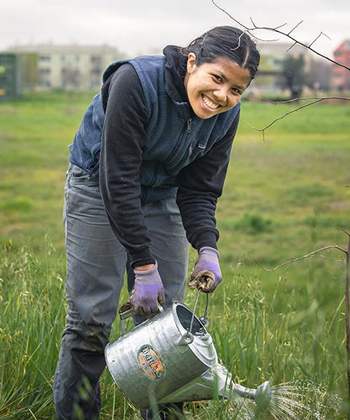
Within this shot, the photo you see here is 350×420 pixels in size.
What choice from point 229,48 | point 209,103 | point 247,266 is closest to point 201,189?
point 209,103

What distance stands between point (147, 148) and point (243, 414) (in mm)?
921

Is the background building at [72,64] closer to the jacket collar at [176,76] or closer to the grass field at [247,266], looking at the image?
the grass field at [247,266]

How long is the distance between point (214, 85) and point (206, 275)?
65 cm

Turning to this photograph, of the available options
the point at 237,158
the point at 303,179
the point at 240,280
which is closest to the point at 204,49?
the point at 240,280

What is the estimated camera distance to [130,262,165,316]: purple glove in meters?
2.81

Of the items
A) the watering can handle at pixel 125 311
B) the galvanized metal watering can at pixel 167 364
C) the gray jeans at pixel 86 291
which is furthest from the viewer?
the gray jeans at pixel 86 291

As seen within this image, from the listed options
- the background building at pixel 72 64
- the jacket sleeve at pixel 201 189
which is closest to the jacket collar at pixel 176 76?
the jacket sleeve at pixel 201 189

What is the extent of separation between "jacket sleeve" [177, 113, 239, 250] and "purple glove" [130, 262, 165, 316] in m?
0.32

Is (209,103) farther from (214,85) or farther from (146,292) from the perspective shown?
(146,292)

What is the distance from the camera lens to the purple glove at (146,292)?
281cm

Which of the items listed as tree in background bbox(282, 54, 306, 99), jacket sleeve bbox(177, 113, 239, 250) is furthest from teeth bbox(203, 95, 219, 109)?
tree in background bbox(282, 54, 306, 99)

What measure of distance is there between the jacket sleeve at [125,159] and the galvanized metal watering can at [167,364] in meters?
0.27

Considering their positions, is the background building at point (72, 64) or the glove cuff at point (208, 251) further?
the background building at point (72, 64)

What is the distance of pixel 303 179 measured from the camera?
1352 centimetres
